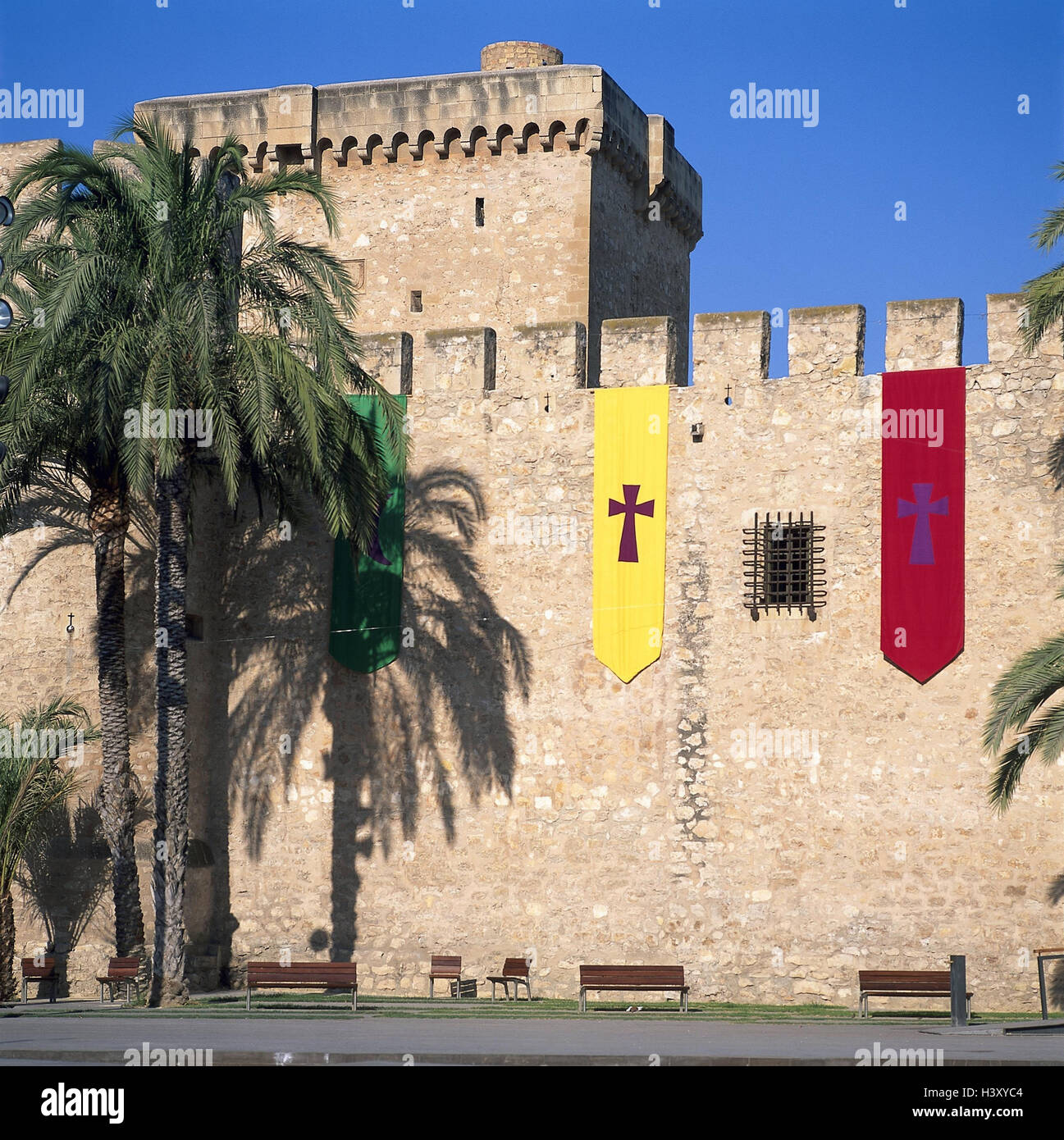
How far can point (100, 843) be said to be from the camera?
66.3 ft

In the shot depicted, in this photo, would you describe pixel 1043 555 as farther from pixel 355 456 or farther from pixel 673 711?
pixel 355 456

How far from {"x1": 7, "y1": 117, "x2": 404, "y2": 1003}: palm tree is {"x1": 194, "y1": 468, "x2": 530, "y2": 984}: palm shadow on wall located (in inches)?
86.9

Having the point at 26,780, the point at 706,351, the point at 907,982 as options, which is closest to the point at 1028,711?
the point at 907,982

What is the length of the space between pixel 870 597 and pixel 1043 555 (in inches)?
70.7

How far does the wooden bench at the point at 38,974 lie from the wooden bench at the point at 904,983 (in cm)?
867

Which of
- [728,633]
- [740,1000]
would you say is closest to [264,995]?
[740,1000]

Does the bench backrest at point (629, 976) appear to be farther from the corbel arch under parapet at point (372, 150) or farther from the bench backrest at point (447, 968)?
the corbel arch under parapet at point (372, 150)

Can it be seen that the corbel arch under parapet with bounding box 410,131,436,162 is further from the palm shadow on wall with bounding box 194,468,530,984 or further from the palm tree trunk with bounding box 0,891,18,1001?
the palm tree trunk with bounding box 0,891,18,1001

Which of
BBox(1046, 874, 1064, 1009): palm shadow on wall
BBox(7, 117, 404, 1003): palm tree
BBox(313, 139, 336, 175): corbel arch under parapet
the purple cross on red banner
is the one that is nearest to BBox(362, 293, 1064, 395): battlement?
the purple cross on red banner

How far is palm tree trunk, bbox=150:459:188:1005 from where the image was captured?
58.9 feet

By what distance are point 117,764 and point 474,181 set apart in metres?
9.56

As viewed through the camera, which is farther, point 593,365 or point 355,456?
point 593,365

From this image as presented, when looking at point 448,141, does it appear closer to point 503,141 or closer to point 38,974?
point 503,141

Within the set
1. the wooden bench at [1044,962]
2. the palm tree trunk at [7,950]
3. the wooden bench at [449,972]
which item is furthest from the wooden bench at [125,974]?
the wooden bench at [1044,962]
